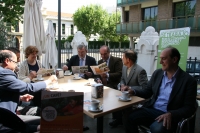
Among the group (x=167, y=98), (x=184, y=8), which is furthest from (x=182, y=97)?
(x=184, y=8)

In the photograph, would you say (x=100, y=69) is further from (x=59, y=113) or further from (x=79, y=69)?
(x=59, y=113)

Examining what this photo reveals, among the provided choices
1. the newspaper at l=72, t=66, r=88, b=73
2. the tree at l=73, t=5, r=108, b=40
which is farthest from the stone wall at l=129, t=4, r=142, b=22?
the newspaper at l=72, t=66, r=88, b=73

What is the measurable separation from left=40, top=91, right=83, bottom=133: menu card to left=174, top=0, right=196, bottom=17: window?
1892 cm

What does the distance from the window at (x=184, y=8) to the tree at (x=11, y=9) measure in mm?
15292

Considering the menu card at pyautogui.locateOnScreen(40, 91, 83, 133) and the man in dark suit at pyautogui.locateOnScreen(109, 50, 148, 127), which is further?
the man in dark suit at pyautogui.locateOnScreen(109, 50, 148, 127)

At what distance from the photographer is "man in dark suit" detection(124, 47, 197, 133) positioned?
229 cm

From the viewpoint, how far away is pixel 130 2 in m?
22.1

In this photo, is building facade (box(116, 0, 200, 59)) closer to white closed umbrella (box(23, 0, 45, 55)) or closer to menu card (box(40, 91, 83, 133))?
white closed umbrella (box(23, 0, 45, 55))

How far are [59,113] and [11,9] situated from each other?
873 centimetres

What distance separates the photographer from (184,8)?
17.8 m

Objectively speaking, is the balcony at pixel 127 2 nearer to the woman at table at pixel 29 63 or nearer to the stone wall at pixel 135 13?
the stone wall at pixel 135 13

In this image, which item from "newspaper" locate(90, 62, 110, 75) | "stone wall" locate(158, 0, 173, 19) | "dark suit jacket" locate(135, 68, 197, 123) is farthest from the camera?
"stone wall" locate(158, 0, 173, 19)

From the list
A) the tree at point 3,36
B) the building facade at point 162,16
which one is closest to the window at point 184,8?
the building facade at point 162,16

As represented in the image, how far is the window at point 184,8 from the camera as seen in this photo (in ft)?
56.2
